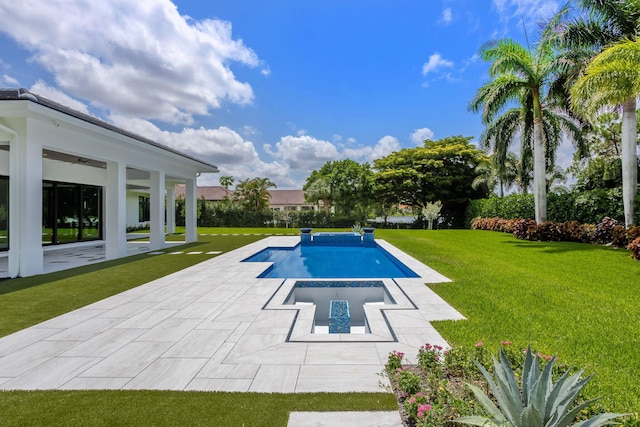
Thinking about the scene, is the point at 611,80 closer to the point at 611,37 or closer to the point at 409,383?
the point at 611,37

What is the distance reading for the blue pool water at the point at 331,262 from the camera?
9.29 metres

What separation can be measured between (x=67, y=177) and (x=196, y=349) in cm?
1447

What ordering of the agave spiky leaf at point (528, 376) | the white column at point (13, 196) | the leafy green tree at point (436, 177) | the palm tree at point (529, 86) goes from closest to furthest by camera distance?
the agave spiky leaf at point (528, 376)
the white column at point (13, 196)
the palm tree at point (529, 86)
the leafy green tree at point (436, 177)

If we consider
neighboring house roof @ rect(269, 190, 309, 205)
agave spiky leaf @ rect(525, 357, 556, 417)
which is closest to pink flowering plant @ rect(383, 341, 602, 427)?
agave spiky leaf @ rect(525, 357, 556, 417)

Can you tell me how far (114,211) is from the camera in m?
11.0

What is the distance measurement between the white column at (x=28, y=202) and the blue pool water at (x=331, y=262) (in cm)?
562

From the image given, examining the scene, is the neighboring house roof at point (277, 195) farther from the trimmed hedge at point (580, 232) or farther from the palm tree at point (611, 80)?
the palm tree at point (611, 80)

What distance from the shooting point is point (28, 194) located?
779 cm

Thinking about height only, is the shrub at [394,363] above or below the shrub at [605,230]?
below

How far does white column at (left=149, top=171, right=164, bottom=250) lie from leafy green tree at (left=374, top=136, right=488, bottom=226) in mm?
22776

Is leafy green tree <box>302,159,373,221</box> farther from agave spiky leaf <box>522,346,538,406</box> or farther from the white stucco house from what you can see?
agave spiky leaf <box>522,346,538,406</box>

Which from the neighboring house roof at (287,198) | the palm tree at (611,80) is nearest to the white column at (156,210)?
the palm tree at (611,80)

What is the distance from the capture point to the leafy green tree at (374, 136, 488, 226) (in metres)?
30.9

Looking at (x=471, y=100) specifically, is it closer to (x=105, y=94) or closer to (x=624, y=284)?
(x=624, y=284)
